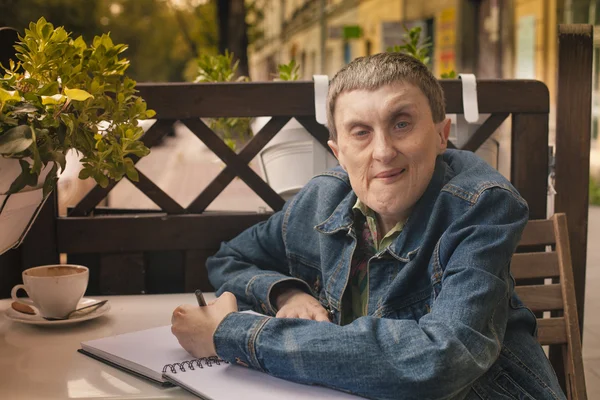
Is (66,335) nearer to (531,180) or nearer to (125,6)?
(531,180)

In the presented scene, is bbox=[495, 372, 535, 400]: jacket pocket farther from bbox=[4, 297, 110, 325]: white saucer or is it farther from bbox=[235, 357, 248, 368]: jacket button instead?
bbox=[4, 297, 110, 325]: white saucer

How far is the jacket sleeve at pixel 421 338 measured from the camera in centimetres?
142

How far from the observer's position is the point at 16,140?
145 cm

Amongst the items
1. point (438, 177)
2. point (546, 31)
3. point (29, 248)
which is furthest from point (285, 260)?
point (546, 31)

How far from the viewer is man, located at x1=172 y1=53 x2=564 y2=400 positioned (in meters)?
1.45

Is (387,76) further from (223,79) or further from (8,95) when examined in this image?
(223,79)

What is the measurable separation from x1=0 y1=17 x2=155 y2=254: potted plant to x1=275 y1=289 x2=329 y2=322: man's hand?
19.0 inches

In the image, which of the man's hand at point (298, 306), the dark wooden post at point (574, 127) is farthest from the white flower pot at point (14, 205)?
the dark wooden post at point (574, 127)

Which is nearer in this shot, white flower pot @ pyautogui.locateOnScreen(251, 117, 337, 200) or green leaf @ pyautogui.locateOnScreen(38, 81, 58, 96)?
green leaf @ pyautogui.locateOnScreen(38, 81, 58, 96)

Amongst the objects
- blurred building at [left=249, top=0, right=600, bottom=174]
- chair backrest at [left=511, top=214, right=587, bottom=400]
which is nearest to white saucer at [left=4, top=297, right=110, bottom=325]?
chair backrest at [left=511, top=214, right=587, bottom=400]

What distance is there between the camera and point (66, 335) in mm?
1821

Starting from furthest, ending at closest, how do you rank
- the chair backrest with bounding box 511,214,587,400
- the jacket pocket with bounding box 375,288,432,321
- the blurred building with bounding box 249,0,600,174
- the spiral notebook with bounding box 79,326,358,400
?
1. the blurred building with bounding box 249,0,600,174
2. the chair backrest with bounding box 511,214,587,400
3. the jacket pocket with bounding box 375,288,432,321
4. the spiral notebook with bounding box 79,326,358,400

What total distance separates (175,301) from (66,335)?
357mm

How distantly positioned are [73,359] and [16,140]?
48 centimetres
